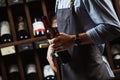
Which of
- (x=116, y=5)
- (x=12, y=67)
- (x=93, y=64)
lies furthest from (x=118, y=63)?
(x=93, y=64)

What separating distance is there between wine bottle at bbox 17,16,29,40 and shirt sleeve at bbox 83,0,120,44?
1.03 meters

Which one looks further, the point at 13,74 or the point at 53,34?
the point at 13,74

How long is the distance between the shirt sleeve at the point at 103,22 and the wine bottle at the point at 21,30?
1026mm

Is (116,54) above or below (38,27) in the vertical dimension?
below

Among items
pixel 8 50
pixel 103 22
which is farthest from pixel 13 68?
pixel 103 22

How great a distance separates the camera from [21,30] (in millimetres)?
1916

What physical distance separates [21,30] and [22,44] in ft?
0.40

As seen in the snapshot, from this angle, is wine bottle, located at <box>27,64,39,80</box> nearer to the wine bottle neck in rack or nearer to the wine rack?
the wine rack

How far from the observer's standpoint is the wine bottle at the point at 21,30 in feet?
6.19

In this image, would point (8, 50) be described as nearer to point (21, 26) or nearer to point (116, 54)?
point (21, 26)

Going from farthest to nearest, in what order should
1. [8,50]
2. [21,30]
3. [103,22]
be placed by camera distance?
[21,30] < [8,50] < [103,22]

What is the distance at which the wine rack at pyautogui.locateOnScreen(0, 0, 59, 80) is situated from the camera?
72.3 inches

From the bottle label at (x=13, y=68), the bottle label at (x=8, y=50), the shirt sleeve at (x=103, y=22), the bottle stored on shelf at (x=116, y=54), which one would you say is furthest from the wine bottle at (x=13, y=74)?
the shirt sleeve at (x=103, y=22)

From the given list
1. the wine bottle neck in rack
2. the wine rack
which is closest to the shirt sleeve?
the wine bottle neck in rack
